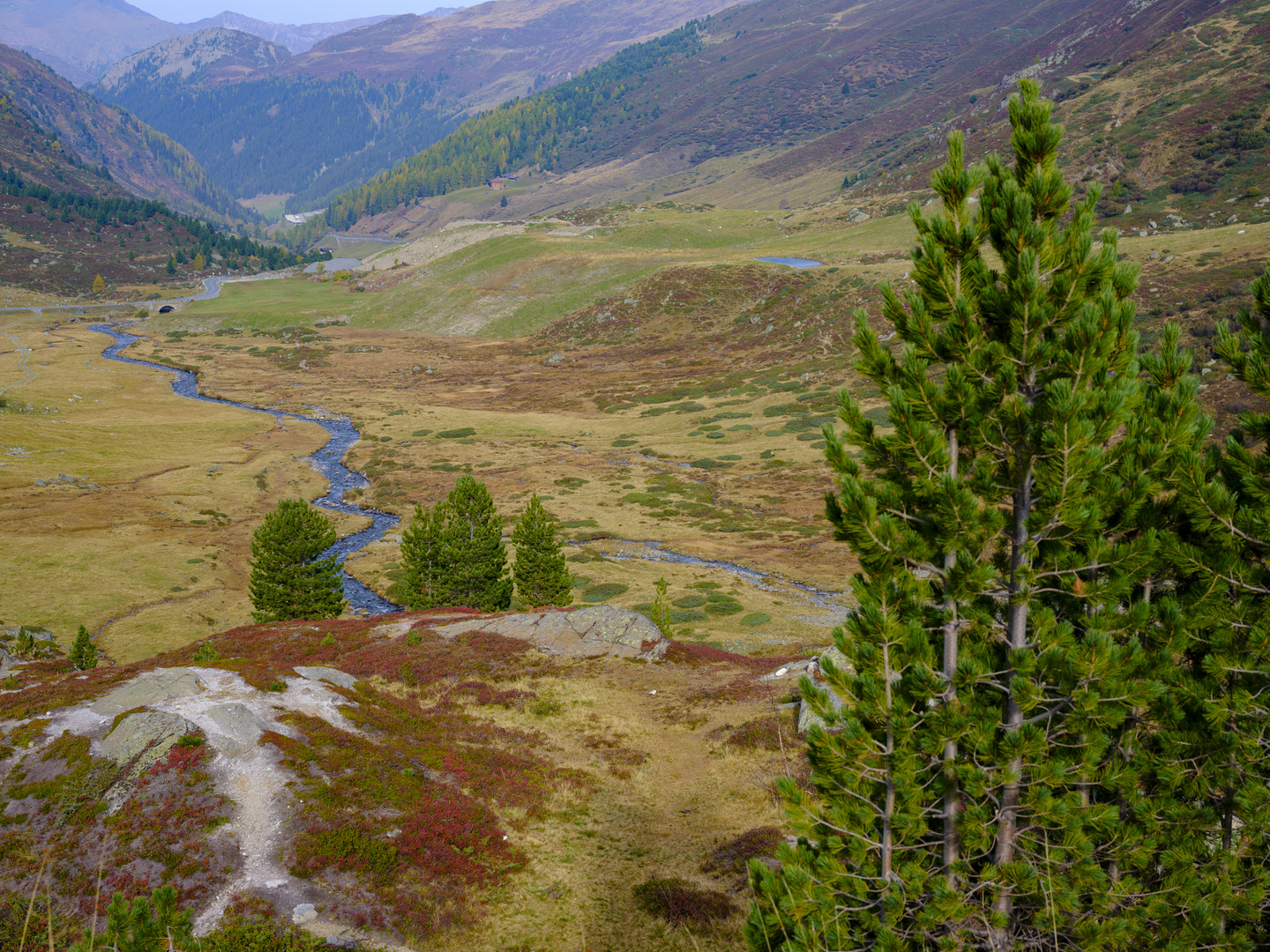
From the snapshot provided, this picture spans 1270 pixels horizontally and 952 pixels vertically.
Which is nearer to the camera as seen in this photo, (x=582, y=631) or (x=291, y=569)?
(x=582, y=631)

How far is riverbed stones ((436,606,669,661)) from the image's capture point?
40375 mm

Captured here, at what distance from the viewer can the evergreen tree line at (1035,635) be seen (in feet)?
34.2

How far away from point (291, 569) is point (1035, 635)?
49.3m

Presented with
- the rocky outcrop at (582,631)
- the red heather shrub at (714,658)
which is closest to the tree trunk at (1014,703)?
the red heather shrub at (714,658)

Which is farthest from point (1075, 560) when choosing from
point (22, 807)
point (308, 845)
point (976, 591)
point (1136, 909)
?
point (22, 807)

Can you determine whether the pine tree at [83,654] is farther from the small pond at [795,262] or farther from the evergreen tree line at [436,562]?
the small pond at [795,262]

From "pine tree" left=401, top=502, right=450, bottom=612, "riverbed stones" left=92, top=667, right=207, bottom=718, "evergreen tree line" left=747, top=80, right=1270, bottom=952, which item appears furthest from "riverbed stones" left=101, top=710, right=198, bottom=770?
"pine tree" left=401, top=502, right=450, bottom=612

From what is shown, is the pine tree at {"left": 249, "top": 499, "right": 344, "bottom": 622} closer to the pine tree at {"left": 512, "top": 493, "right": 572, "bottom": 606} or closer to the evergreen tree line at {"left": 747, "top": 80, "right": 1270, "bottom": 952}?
the pine tree at {"left": 512, "top": 493, "right": 572, "bottom": 606}

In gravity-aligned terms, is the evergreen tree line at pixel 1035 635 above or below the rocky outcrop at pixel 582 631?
above

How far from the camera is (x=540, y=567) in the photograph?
168ft

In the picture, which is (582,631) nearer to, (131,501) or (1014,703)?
(1014,703)

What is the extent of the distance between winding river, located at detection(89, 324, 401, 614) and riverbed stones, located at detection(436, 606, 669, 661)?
58.7 feet

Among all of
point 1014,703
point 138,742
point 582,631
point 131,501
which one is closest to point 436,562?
point 582,631

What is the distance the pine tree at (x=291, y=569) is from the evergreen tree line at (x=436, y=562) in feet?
0.19
